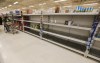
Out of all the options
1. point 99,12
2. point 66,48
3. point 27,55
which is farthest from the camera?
point 66,48

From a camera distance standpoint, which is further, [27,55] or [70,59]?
[27,55]

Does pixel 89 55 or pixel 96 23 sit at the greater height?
pixel 96 23

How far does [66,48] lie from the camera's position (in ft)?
8.39

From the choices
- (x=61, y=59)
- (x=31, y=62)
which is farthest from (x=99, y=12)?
(x=31, y=62)

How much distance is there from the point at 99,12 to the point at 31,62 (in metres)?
1.92

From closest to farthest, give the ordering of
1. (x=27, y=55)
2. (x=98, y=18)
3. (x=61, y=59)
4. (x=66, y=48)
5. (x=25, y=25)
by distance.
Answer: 1. (x=98, y=18)
2. (x=61, y=59)
3. (x=27, y=55)
4. (x=66, y=48)
5. (x=25, y=25)

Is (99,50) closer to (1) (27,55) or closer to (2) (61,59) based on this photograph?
(2) (61,59)

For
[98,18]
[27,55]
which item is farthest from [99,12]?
[27,55]

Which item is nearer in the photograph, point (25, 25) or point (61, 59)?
point (61, 59)

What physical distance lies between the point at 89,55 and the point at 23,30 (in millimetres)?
4052

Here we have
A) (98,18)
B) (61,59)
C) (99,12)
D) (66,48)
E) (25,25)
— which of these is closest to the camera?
(99,12)

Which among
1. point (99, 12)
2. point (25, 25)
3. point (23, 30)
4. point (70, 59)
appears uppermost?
point (99, 12)

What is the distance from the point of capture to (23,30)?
4.92 meters

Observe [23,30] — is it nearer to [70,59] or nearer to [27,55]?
[27,55]
